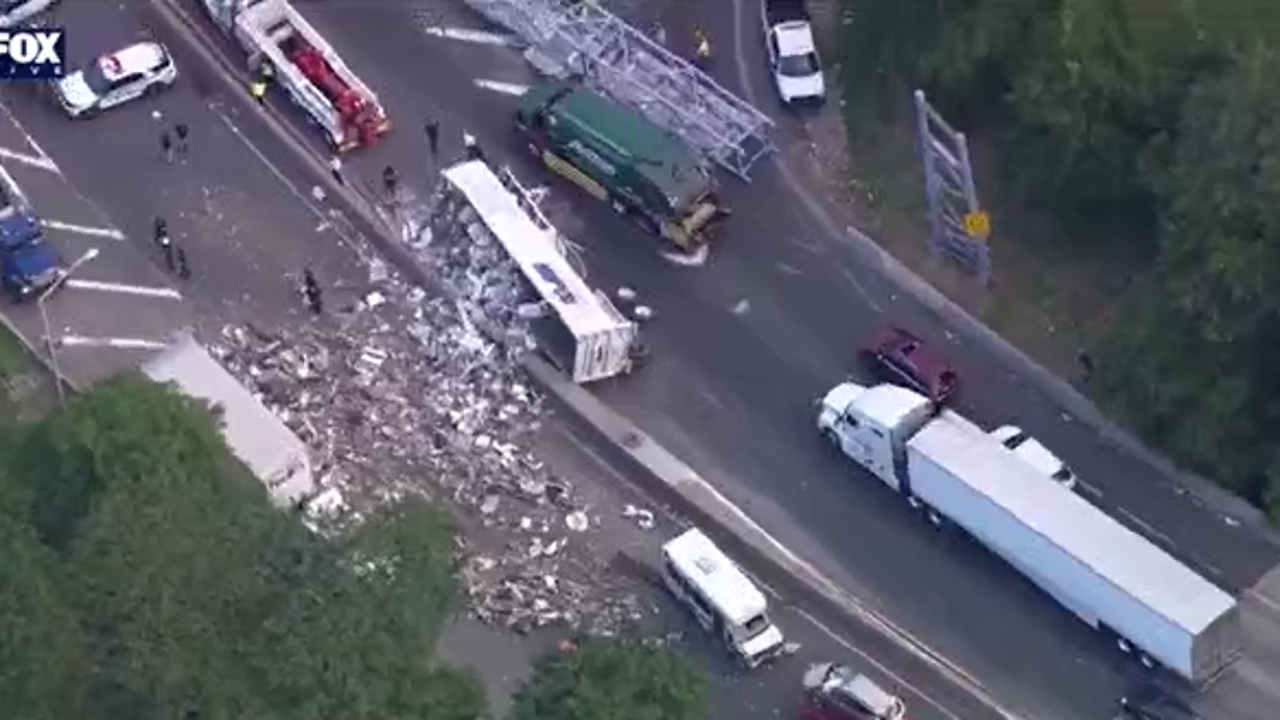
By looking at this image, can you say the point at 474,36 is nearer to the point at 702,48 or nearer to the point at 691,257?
the point at 702,48

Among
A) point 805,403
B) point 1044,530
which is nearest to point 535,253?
point 805,403

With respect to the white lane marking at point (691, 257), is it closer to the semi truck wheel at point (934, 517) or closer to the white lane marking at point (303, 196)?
the white lane marking at point (303, 196)

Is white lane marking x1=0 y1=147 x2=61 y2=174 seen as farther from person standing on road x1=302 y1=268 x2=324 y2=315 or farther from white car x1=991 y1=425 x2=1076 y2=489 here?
white car x1=991 y1=425 x2=1076 y2=489

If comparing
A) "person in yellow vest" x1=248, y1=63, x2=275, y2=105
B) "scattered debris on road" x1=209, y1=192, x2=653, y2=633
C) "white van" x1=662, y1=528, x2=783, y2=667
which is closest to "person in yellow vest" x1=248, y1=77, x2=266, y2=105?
"person in yellow vest" x1=248, y1=63, x2=275, y2=105

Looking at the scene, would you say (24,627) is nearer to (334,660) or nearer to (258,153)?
(334,660)

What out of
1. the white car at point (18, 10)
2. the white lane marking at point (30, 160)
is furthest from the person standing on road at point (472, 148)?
the white car at point (18, 10)
